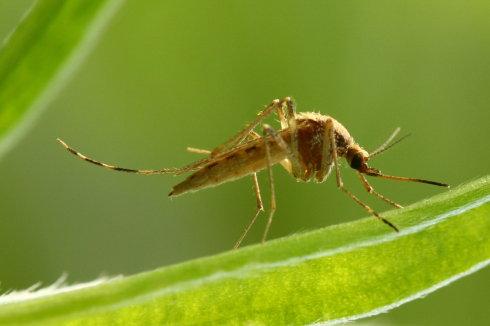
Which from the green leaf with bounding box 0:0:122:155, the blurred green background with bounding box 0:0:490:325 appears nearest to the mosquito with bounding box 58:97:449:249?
the blurred green background with bounding box 0:0:490:325

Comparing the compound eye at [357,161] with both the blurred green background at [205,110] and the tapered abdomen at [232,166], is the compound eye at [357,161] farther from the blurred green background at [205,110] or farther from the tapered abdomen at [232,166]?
the blurred green background at [205,110]

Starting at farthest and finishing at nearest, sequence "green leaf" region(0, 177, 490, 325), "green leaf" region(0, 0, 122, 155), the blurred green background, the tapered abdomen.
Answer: the blurred green background < the tapered abdomen < "green leaf" region(0, 0, 122, 155) < "green leaf" region(0, 177, 490, 325)

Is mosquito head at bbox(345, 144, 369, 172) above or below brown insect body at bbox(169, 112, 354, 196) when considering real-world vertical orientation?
below

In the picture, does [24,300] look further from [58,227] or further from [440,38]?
[440,38]

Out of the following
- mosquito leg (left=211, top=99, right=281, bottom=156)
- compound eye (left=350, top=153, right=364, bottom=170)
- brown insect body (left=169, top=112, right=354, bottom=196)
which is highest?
mosquito leg (left=211, top=99, right=281, bottom=156)

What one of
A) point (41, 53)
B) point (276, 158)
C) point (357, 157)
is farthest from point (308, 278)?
point (357, 157)

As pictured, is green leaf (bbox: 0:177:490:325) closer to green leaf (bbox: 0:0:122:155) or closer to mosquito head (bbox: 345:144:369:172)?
green leaf (bbox: 0:0:122:155)

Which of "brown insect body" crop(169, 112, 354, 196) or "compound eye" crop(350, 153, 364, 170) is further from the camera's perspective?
"compound eye" crop(350, 153, 364, 170)
